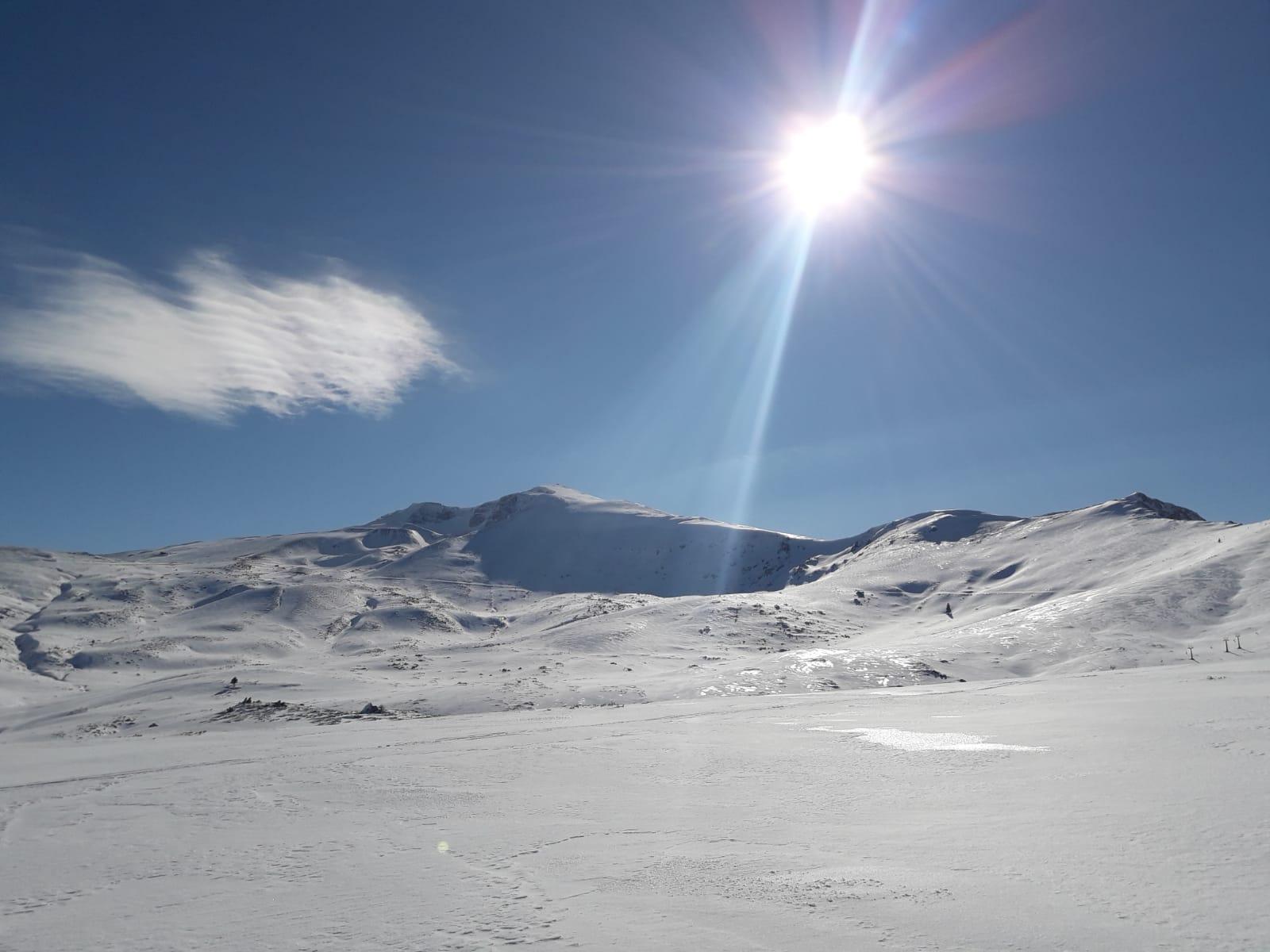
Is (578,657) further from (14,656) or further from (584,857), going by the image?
(14,656)

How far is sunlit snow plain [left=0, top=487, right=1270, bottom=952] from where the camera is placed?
675 cm

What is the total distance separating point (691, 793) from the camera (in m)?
12.2

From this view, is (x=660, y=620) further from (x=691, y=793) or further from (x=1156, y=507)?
(x=1156, y=507)

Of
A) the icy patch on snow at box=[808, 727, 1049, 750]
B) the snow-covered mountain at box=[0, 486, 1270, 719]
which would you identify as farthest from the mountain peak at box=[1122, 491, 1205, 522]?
the icy patch on snow at box=[808, 727, 1049, 750]

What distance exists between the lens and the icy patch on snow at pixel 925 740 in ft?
47.2

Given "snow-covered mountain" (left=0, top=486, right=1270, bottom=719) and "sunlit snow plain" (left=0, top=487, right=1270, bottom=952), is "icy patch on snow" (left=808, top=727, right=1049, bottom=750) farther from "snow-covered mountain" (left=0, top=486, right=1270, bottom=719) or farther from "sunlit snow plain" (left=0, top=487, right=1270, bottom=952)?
"snow-covered mountain" (left=0, top=486, right=1270, bottom=719)

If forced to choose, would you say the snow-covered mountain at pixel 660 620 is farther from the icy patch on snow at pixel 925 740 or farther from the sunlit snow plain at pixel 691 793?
the icy patch on snow at pixel 925 740

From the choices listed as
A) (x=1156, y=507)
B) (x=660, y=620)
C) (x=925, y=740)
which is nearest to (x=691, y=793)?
(x=925, y=740)

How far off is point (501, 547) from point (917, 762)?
14592 cm

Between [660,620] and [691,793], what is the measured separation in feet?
158

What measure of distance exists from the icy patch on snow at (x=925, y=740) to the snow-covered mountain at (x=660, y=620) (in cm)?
1522

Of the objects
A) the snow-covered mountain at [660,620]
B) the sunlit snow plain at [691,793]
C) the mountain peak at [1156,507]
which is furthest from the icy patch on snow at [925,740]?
the mountain peak at [1156,507]

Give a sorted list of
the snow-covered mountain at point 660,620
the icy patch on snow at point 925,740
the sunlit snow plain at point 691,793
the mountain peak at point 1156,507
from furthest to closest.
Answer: the mountain peak at point 1156,507, the snow-covered mountain at point 660,620, the icy patch on snow at point 925,740, the sunlit snow plain at point 691,793

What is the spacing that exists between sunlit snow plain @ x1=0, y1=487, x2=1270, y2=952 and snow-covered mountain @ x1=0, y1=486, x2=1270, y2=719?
1.64ft
